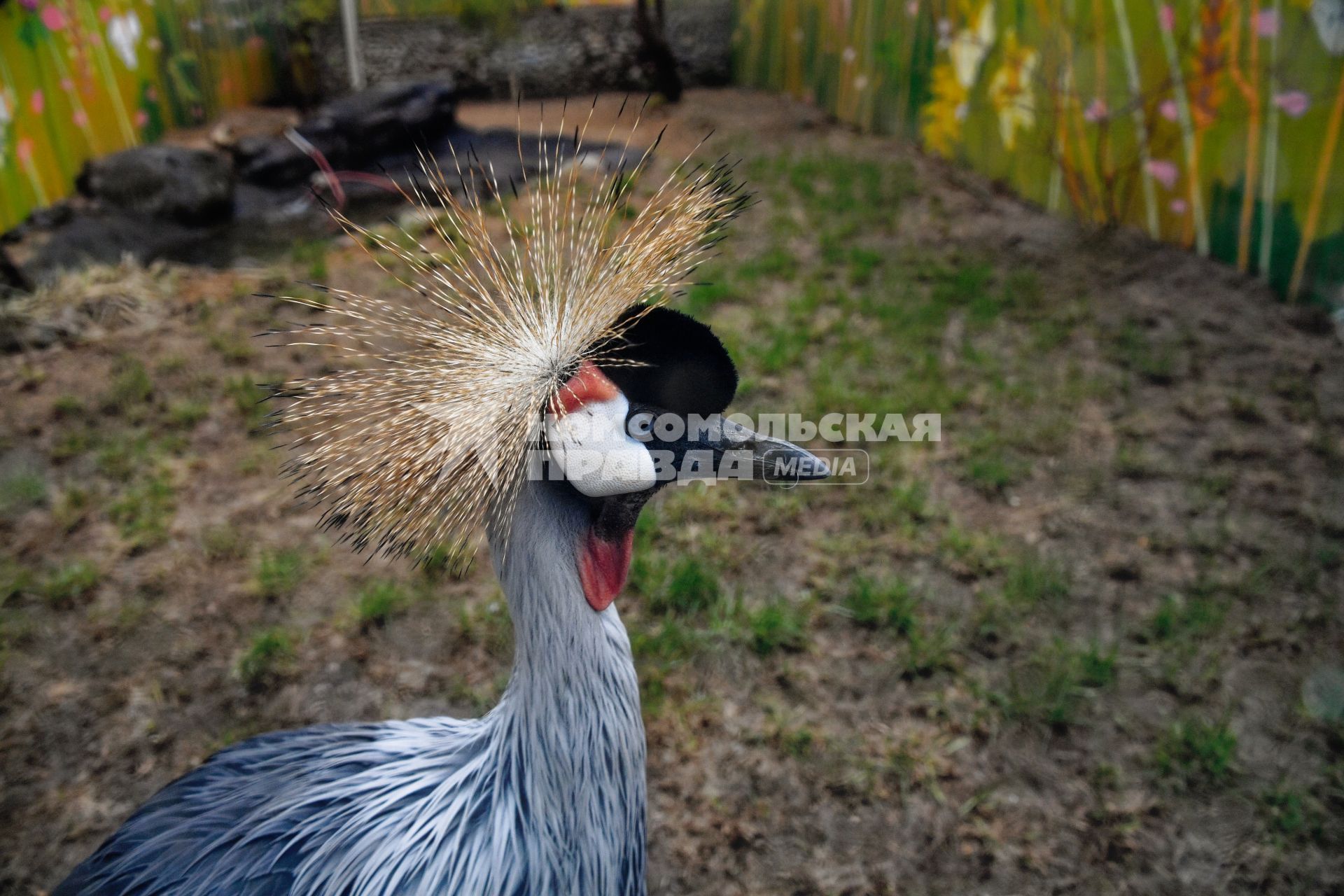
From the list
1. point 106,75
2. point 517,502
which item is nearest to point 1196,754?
point 517,502

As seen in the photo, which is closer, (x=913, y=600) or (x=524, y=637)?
(x=524, y=637)

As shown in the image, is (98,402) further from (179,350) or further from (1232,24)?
(1232,24)

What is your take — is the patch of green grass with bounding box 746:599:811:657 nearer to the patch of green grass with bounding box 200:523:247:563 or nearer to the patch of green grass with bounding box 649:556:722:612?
the patch of green grass with bounding box 649:556:722:612

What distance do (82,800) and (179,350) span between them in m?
1.85

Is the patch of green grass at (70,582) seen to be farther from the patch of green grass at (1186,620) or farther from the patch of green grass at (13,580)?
the patch of green grass at (1186,620)

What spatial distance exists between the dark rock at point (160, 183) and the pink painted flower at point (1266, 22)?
14.9ft

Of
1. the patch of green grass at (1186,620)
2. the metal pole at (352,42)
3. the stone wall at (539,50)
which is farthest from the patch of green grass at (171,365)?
the stone wall at (539,50)

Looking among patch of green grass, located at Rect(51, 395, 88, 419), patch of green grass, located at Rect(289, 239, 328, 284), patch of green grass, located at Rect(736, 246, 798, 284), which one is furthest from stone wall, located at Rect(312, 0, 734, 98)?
patch of green grass, located at Rect(51, 395, 88, 419)

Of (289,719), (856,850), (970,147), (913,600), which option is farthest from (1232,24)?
(289,719)

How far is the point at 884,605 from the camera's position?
1963 millimetres

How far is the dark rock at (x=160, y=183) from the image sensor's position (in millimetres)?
3908

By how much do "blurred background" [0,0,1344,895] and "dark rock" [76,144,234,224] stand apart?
0.8 inches

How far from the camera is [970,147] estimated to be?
436 centimetres

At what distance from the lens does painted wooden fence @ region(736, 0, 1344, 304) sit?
2.73 metres
